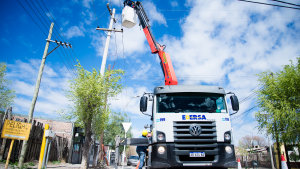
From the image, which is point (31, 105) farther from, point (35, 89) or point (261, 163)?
point (261, 163)

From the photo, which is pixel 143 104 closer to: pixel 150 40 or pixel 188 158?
pixel 188 158

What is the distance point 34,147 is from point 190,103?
12953 mm

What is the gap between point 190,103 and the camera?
19.4ft

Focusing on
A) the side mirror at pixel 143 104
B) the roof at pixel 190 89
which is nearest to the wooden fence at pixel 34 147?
the side mirror at pixel 143 104

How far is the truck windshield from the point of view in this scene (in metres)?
5.76

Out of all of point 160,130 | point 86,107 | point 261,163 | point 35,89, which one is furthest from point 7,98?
point 261,163

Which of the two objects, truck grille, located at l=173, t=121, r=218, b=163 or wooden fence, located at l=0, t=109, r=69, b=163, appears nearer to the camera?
truck grille, located at l=173, t=121, r=218, b=163

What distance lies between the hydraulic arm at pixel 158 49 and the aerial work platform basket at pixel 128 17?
1.03 metres

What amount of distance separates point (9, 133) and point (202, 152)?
776 cm

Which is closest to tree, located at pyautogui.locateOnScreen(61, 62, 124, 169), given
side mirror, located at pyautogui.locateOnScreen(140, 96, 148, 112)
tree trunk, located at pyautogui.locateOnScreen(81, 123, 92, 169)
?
tree trunk, located at pyautogui.locateOnScreen(81, 123, 92, 169)

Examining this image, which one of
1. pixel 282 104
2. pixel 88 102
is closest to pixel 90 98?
pixel 88 102

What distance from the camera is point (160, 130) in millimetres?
5344

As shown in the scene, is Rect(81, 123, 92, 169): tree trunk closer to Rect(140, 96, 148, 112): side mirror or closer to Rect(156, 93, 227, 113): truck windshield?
Rect(140, 96, 148, 112): side mirror

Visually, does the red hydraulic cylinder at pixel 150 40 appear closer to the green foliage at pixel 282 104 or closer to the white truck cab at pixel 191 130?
the white truck cab at pixel 191 130
